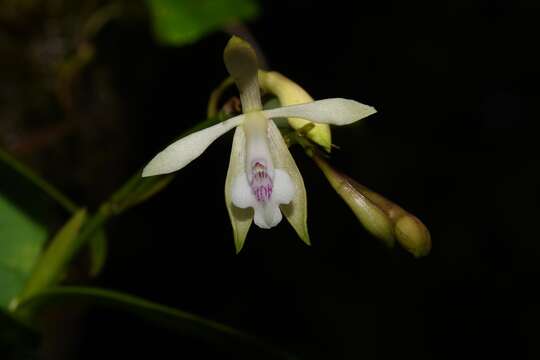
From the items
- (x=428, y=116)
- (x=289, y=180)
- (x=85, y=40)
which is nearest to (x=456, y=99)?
(x=428, y=116)

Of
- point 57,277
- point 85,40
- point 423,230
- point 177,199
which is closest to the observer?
point 423,230

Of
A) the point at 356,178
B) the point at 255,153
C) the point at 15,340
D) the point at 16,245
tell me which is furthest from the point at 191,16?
the point at 356,178

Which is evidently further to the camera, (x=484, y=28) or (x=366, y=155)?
(x=484, y=28)

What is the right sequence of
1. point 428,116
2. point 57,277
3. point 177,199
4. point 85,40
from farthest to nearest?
point 428,116 → point 177,199 → point 85,40 → point 57,277

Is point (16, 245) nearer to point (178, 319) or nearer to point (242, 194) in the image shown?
point (178, 319)

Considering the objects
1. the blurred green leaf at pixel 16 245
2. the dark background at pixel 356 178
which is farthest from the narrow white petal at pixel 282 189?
the dark background at pixel 356 178

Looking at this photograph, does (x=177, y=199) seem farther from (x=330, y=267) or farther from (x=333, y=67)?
(x=333, y=67)

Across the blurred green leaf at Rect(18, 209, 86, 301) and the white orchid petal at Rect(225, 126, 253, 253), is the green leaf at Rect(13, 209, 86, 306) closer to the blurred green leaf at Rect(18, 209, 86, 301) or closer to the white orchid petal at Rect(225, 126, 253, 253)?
the blurred green leaf at Rect(18, 209, 86, 301)
